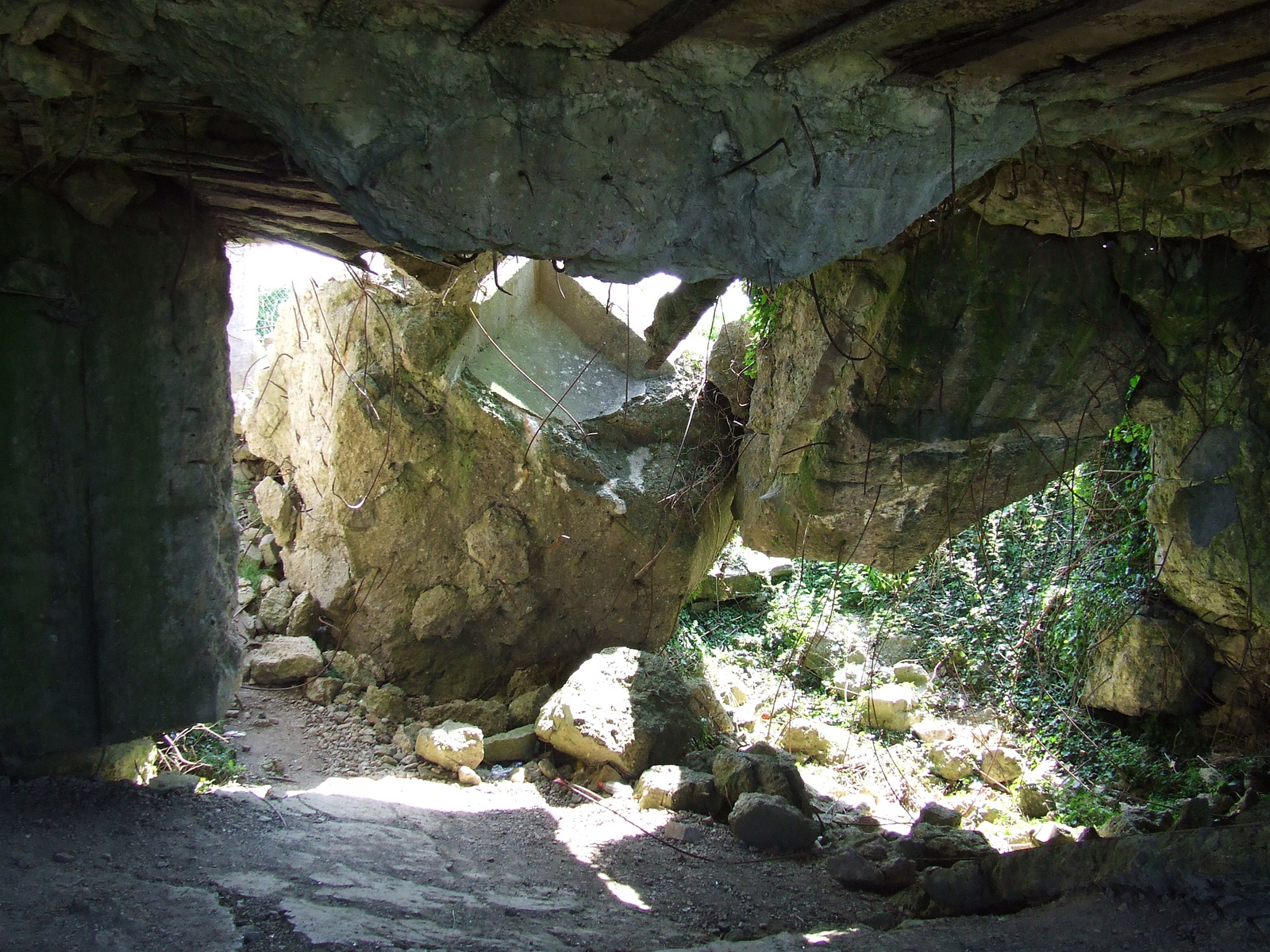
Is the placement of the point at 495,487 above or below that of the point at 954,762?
above

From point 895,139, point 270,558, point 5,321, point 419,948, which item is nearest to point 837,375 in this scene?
point 895,139

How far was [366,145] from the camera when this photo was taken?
2.44 m

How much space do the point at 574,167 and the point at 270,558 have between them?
656cm

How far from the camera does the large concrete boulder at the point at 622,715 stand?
6023mm

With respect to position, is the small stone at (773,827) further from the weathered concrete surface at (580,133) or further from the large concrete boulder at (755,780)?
the weathered concrete surface at (580,133)

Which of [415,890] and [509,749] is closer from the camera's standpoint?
[415,890]

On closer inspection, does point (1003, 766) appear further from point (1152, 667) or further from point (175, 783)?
point (175, 783)

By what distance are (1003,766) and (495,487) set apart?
184 inches

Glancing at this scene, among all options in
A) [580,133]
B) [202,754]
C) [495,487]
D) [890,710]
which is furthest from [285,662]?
[580,133]

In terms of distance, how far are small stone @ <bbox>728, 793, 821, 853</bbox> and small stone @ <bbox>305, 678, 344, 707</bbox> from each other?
3.60 metres

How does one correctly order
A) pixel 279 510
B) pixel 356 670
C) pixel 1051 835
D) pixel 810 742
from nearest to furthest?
pixel 1051 835, pixel 356 670, pixel 810 742, pixel 279 510

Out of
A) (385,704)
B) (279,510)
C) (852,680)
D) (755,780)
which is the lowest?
(852,680)

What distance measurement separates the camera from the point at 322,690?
6.95 m


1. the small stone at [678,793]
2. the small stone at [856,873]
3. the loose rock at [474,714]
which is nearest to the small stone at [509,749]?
the loose rock at [474,714]
